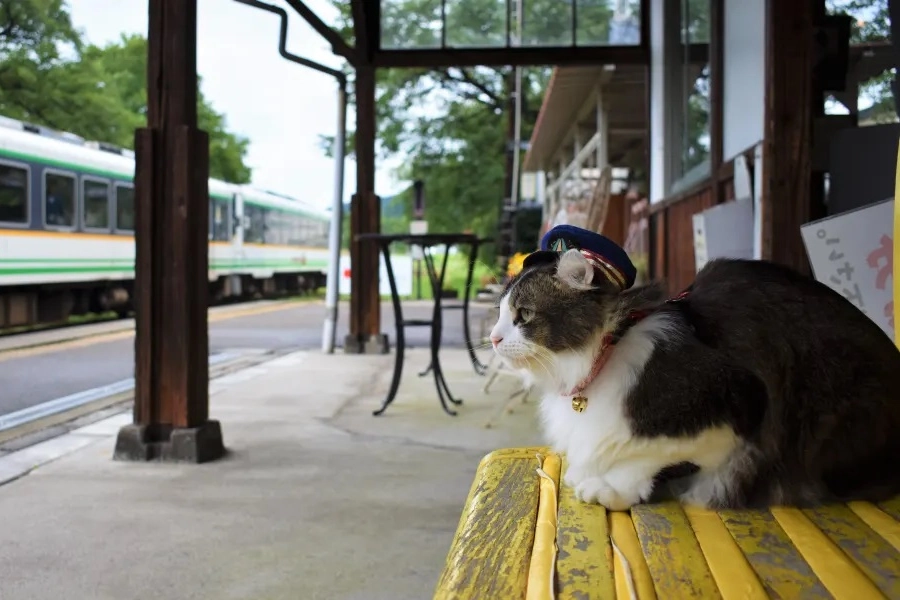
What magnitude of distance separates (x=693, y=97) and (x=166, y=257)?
3454 millimetres

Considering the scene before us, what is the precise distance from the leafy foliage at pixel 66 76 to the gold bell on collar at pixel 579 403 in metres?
2.73

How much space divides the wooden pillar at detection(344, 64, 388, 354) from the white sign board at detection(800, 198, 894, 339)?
5.64 meters

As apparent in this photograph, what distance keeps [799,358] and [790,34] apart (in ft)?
5.68

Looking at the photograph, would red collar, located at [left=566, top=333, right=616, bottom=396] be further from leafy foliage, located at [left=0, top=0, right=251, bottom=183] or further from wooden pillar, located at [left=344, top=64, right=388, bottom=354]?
wooden pillar, located at [left=344, top=64, right=388, bottom=354]

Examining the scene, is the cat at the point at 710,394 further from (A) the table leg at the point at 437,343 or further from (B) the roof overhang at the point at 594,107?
(B) the roof overhang at the point at 594,107

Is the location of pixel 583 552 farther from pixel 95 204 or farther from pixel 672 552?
pixel 95 204

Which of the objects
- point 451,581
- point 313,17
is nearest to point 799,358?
point 451,581

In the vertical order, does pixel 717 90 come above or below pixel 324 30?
below

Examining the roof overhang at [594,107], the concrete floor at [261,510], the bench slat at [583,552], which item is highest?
the roof overhang at [594,107]

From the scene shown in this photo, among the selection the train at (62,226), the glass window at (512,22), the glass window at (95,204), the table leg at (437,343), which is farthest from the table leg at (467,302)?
the glass window at (95,204)

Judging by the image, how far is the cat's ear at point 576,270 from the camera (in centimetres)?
133

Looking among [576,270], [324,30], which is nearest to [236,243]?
[324,30]

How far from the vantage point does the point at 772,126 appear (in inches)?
106

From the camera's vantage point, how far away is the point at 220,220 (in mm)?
15172
